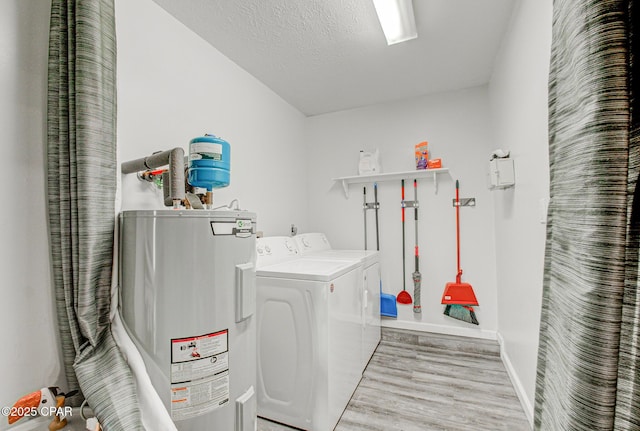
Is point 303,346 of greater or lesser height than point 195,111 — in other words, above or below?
below

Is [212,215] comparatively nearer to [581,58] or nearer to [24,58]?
[24,58]

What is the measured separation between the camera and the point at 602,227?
518 mm

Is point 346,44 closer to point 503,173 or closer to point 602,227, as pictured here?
point 503,173

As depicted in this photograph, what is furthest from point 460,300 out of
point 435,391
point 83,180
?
point 83,180

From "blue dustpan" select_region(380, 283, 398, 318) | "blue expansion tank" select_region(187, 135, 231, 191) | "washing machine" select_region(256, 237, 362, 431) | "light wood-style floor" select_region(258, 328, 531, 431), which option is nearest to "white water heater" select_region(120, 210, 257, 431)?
"blue expansion tank" select_region(187, 135, 231, 191)

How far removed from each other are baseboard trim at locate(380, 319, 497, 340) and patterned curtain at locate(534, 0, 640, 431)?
2.46m

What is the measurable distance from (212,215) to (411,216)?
2421 millimetres

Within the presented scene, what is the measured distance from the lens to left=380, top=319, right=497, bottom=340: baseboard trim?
2.69 metres

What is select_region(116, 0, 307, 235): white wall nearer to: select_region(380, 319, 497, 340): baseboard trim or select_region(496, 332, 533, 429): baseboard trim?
select_region(380, 319, 497, 340): baseboard trim

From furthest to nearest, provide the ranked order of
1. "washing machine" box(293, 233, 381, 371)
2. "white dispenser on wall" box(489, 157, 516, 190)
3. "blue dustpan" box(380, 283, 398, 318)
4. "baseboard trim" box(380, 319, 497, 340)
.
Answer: "blue dustpan" box(380, 283, 398, 318)
"baseboard trim" box(380, 319, 497, 340)
"washing machine" box(293, 233, 381, 371)
"white dispenser on wall" box(489, 157, 516, 190)

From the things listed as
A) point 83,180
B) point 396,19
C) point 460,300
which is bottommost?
point 460,300

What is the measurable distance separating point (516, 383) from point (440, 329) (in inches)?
34.9

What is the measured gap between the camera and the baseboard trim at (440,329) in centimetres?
269

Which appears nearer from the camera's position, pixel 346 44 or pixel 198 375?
pixel 198 375
